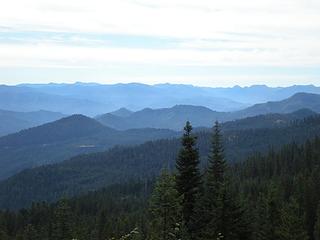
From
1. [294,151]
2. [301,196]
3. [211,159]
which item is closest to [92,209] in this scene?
[294,151]

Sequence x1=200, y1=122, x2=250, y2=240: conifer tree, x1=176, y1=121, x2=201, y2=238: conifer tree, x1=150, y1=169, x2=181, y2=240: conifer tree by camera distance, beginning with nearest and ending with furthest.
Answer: x1=150, y1=169, x2=181, y2=240: conifer tree, x1=200, y1=122, x2=250, y2=240: conifer tree, x1=176, y1=121, x2=201, y2=238: conifer tree

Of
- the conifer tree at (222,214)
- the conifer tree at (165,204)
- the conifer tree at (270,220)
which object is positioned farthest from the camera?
the conifer tree at (270,220)

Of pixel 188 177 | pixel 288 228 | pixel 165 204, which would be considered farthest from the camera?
pixel 288 228

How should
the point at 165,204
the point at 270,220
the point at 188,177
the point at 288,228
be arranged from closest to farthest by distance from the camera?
the point at 165,204, the point at 188,177, the point at 270,220, the point at 288,228

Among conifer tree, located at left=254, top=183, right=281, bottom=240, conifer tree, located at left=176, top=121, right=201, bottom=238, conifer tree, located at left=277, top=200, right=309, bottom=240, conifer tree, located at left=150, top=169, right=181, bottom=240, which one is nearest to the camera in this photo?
conifer tree, located at left=150, top=169, right=181, bottom=240

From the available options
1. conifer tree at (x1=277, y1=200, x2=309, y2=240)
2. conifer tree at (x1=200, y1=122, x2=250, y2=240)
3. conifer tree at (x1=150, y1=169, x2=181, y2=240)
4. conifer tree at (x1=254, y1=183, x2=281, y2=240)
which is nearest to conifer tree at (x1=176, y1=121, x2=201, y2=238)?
conifer tree at (x1=200, y1=122, x2=250, y2=240)

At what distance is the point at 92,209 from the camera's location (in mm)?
173125

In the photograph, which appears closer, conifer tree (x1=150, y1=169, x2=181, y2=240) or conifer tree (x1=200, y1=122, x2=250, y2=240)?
conifer tree (x1=150, y1=169, x2=181, y2=240)

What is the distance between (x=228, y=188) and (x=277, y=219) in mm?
16258

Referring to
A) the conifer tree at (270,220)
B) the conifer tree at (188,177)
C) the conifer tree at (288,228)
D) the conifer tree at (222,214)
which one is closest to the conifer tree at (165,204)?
the conifer tree at (222,214)

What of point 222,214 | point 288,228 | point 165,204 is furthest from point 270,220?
point 165,204

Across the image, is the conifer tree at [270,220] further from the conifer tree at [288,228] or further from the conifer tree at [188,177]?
the conifer tree at [188,177]

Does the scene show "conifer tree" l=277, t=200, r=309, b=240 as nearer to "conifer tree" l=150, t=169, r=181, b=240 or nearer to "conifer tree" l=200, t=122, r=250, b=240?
"conifer tree" l=200, t=122, r=250, b=240

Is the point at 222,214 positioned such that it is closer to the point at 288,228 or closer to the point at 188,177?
the point at 188,177
